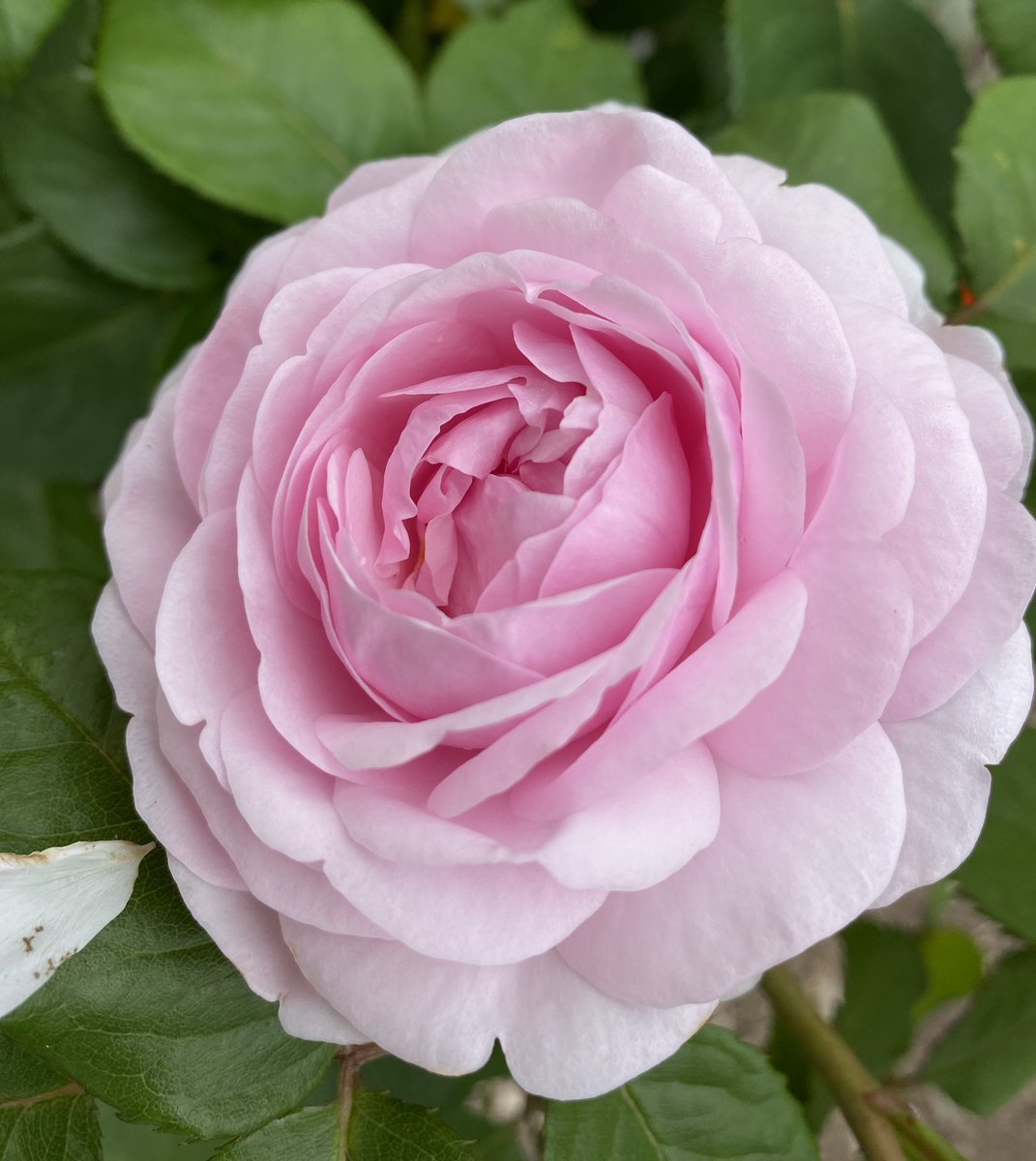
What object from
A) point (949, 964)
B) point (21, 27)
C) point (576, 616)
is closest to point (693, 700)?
point (576, 616)

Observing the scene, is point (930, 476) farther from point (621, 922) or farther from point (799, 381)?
point (621, 922)

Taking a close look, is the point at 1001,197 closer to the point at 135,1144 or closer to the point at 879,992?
the point at 879,992

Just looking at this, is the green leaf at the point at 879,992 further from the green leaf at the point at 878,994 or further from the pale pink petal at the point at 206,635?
the pale pink petal at the point at 206,635

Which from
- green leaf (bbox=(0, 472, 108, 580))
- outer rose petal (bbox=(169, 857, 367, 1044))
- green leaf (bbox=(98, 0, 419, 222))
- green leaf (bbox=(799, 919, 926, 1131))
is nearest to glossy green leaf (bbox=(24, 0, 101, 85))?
green leaf (bbox=(98, 0, 419, 222))

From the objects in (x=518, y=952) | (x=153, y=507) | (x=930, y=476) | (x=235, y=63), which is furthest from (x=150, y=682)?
(x=235, y=63)

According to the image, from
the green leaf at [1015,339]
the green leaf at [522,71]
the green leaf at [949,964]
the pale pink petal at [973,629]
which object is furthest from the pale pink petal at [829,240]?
the green leaf at [949,964]
